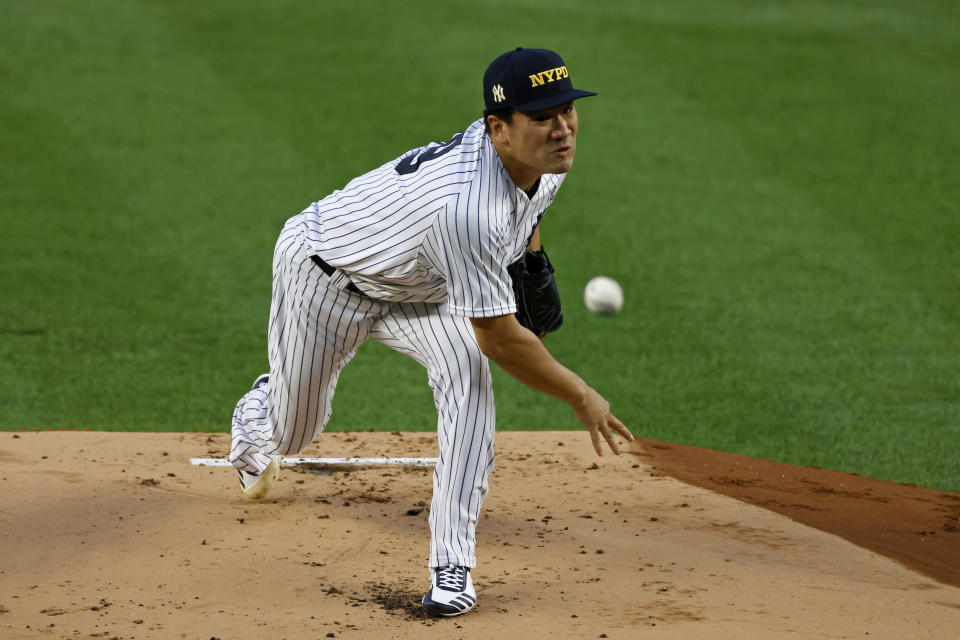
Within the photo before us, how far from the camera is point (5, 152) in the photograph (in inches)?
432

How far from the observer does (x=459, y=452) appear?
401 centimetres

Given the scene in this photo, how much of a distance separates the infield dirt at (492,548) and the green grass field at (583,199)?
34.9 inches

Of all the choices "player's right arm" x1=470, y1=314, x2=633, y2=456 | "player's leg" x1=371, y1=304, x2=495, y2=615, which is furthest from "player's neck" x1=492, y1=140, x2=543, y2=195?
"player's leg" x1=371, y1=304, x2=495, y2=615

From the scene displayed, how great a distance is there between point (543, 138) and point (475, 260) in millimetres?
432

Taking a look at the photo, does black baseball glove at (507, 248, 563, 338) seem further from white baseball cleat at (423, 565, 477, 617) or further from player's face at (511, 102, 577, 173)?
white baseball cleat at (423, 565, 477, 617)

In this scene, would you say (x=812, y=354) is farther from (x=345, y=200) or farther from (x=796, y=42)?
(x=796, y=42)

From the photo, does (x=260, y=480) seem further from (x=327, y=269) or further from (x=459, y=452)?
(x=459, y=452)

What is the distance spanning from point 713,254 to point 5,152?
20.9 feet

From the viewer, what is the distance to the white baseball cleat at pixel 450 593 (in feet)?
12.7

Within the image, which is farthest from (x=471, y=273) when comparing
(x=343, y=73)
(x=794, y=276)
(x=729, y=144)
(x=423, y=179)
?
(x=343, y=73)

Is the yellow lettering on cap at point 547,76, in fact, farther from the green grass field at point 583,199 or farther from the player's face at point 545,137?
the green grass field at point 583,199

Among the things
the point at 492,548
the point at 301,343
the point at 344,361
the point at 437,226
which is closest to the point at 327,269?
the point at 301,343

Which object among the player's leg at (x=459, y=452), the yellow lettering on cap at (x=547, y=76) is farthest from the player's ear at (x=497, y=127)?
the player's leg at (x=459, y=452)

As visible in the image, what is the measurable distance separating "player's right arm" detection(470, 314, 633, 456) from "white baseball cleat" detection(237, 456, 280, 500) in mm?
1618
